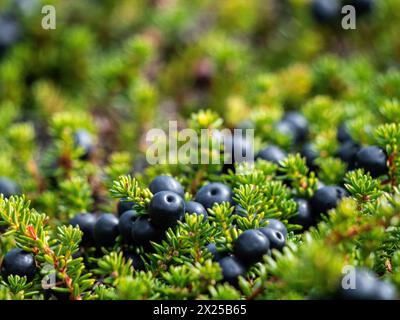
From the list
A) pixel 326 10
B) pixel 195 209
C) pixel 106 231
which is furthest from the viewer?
pixel 326 10

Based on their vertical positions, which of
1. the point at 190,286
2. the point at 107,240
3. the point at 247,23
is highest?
the point at 247,23

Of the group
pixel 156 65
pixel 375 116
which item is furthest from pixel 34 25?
pixel 375 116

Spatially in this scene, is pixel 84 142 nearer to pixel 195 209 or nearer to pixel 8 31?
pixel 195 209

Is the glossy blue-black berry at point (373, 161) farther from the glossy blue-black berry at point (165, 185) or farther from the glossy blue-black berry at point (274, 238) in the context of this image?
the glossy blue-black berry at point (165, 185)

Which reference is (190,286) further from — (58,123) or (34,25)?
(34,25)

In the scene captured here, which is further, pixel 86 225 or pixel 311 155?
pixel 311 155

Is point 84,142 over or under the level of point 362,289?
over

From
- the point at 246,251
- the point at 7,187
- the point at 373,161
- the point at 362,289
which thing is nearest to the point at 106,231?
the point at 246,251
